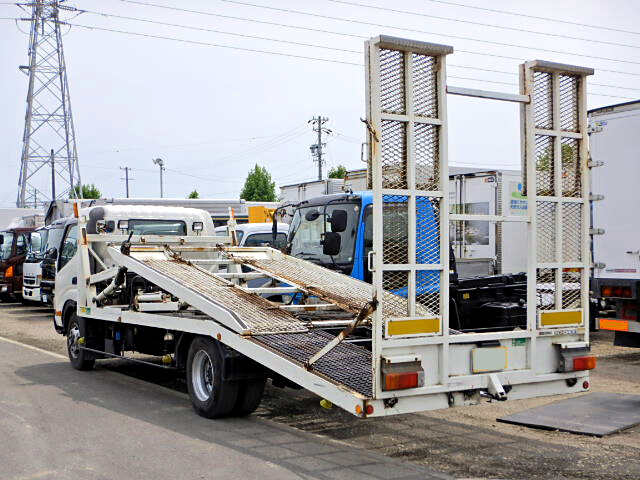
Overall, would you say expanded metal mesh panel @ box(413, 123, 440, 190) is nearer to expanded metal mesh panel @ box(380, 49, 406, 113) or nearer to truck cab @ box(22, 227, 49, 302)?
expanded metal mesh panel @ box(380, 49, 406, 113)

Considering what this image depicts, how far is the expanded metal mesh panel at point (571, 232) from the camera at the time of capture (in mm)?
6906

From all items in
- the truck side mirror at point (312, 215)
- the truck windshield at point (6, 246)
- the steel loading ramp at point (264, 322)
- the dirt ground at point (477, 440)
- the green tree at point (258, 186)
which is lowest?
the dirt ground at point (477, 440)

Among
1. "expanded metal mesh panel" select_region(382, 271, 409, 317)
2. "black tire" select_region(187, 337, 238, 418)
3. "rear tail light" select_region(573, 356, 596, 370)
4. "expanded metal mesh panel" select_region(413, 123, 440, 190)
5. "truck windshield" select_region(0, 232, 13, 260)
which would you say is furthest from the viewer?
"truck windshield" select_region(0, 232, 13, 260)

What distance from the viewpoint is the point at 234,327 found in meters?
7.16

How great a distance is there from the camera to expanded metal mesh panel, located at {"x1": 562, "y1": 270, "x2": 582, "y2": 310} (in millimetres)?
6965

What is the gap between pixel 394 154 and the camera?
19.9 feet

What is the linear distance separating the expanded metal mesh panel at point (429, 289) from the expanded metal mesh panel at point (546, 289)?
1.09 metres

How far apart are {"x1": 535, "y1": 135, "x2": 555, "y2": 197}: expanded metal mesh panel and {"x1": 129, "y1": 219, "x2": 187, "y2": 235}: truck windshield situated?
6.60 metres

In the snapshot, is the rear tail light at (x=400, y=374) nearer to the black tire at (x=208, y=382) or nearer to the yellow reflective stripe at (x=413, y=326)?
the yellow reflective stripe at (x=413, y=326)

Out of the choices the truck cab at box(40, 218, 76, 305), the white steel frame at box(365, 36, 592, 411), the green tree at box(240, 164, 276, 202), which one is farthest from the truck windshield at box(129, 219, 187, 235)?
the green tree at box(240, 164, 276, 202)

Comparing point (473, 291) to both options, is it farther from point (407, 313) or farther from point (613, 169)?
point (407, 313)

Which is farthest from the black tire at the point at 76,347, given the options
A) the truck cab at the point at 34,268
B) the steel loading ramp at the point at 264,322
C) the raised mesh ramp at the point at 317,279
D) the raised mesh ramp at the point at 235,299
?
the truck cab at the point at 34,268

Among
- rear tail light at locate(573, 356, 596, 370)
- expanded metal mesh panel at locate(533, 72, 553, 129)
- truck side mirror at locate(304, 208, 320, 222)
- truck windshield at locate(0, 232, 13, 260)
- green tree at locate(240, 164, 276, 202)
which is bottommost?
rear tail light at locate(573, 356, 596, 370)

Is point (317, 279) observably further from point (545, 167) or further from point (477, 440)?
point (545, 167)
